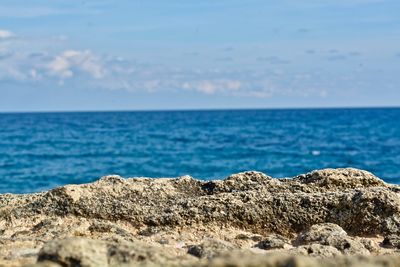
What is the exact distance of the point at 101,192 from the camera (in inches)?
320

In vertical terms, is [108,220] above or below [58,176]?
above

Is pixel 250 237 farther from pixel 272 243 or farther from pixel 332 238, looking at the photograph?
pixel 332 238

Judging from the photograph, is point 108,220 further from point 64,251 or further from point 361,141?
point 361,141

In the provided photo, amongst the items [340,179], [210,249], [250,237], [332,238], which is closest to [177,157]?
[340,179]

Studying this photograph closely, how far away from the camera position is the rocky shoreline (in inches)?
270

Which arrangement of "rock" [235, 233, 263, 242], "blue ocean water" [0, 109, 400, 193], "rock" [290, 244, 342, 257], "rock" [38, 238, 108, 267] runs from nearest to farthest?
"rock" [38, 238, 108, 267]
"rock" [290, 244, 342, 257]
"rock" [235, 233, 263, 242]
"blue ocean water" [0, 109, 400, 193]

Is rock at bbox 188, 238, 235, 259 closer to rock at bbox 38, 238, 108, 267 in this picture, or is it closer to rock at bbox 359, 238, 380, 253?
rock at bbox 38, 238, 108, 267

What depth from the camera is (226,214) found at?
760 centimetres

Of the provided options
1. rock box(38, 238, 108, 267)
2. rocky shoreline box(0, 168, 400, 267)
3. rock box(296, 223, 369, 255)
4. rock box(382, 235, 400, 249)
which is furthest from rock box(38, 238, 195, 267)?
rock box(382, 235, 400, 249)

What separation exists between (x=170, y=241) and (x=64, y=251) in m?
2.30

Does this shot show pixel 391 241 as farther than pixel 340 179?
No

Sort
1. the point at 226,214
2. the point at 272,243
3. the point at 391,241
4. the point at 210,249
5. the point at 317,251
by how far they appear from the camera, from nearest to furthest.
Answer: the point at 210,249 < the point at 317,251 < the point at 272,243 < the point at 391,241 < the point at 226,214

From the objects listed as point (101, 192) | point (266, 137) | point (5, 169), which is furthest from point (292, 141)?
point (101, 192)

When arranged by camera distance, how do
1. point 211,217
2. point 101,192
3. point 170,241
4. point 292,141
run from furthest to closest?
point 292,141 → point 101,192 → point 211,217 → point 170,241
